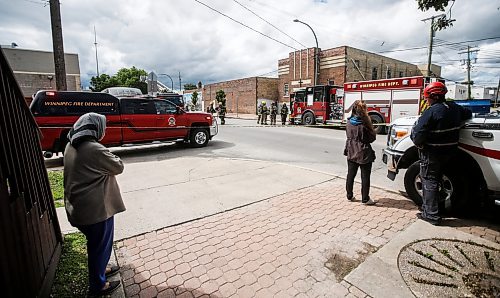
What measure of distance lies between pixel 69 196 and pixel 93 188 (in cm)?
20

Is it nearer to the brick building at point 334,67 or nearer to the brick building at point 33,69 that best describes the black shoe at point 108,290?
the brick building at point 334,67

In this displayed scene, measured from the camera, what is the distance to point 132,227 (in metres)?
3.69

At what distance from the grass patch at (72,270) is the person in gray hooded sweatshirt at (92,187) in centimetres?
21

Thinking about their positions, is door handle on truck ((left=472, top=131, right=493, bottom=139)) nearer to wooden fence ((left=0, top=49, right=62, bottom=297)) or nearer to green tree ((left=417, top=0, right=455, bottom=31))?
green tree ((left=417, top=0, right=455, bottom=31))

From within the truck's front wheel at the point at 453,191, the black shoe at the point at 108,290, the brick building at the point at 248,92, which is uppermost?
the brick building at the point at 248,92

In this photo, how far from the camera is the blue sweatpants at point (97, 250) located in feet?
7.41

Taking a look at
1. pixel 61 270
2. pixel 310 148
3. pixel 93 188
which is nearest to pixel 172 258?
pixel 61 270

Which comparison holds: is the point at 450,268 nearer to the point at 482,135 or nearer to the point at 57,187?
the point at 482,135

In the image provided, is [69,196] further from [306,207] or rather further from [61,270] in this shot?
[306,207]

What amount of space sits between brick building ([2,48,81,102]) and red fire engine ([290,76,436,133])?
34480 millimetres

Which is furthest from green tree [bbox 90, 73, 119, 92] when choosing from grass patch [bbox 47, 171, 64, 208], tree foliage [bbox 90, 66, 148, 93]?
grass patch [bbox 47, 171, 64, 208]

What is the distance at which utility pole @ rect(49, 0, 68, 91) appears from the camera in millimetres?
8984

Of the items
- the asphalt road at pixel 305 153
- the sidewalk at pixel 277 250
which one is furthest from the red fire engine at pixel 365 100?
the sidewalk at pixel 277 250

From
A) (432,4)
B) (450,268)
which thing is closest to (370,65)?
(432,4)
